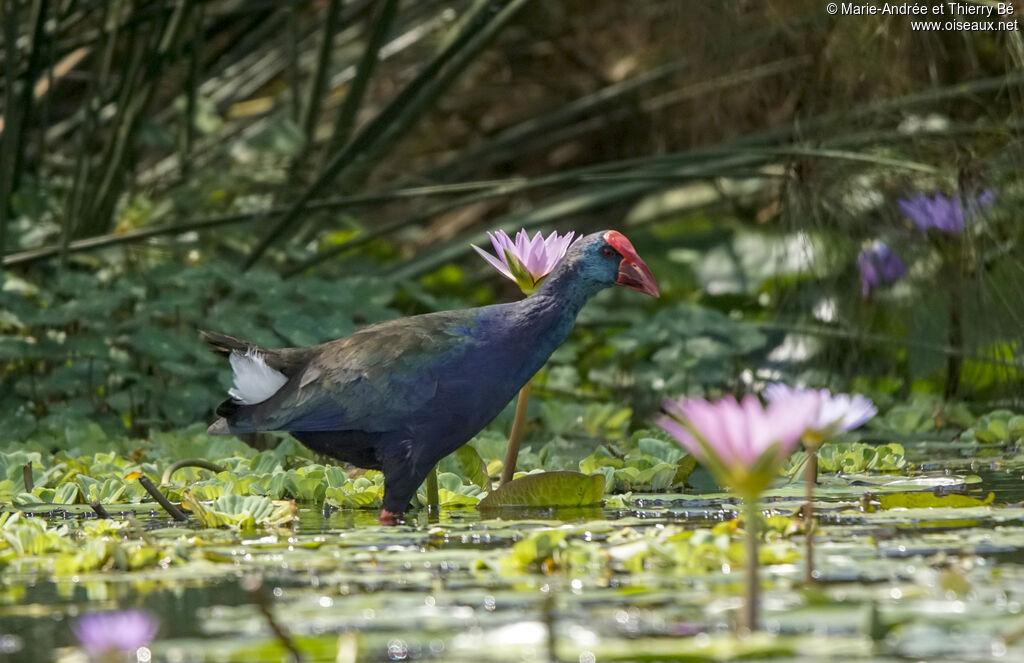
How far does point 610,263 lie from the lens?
3.66m

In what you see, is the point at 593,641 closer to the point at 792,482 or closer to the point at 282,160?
the point at 792,482

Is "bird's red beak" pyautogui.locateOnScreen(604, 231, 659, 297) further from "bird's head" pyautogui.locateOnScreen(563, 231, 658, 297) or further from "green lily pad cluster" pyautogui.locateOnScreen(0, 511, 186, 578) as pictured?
"green lily pad cluster" pyautogui.locateOnScreen(0, 511, 186, 578)

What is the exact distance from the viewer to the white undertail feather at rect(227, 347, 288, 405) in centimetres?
390

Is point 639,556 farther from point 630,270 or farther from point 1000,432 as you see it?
point 1000,432

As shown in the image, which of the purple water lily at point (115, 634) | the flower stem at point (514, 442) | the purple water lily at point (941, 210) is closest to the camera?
the purple water lily at point (115, 634)

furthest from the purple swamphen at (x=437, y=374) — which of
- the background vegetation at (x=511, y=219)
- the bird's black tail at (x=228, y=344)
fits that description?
the background vegetation at (x=511, y=219)

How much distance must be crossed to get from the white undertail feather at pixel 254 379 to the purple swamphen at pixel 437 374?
98 millimetres

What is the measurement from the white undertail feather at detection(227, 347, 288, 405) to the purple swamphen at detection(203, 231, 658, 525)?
98 millimetres

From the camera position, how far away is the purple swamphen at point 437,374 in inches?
143

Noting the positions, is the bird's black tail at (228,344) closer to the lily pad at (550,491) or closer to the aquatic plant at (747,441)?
the lily pad at (550,491)

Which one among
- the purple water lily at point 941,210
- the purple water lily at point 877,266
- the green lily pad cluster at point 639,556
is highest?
the purple water lily at point 941,210

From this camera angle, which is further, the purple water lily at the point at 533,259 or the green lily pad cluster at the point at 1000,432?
the green lily pad cluster at the point at 1000,432

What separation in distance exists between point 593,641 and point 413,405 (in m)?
1.81

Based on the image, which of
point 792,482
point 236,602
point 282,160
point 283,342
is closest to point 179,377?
point 283,342
